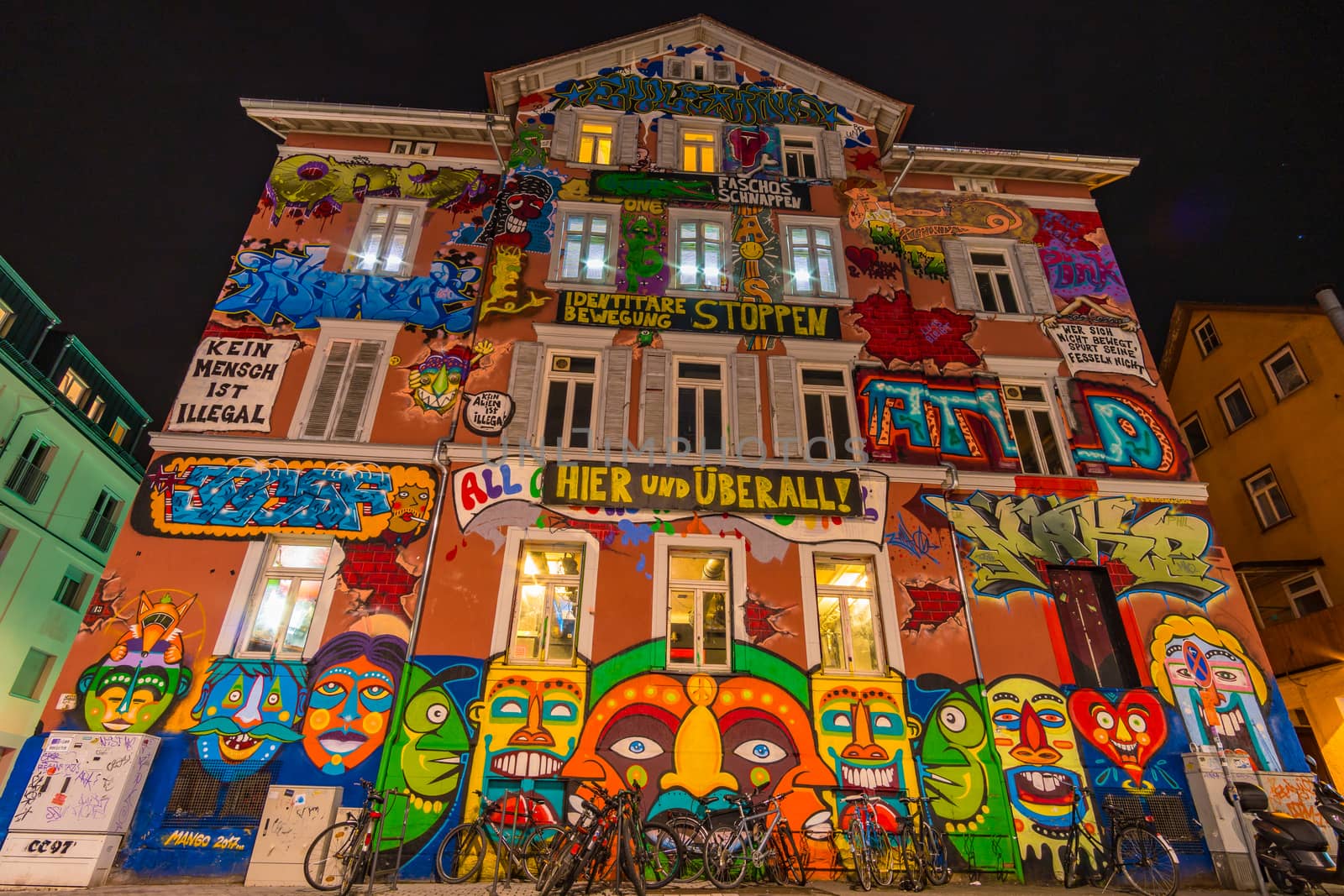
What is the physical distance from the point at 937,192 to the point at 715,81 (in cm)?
611

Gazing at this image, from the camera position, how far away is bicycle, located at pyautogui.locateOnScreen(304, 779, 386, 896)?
27.6 ft

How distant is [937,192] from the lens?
16359 millimetres

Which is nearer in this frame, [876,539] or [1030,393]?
[876,539]

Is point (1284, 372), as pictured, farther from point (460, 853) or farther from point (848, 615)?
point (460, 853)

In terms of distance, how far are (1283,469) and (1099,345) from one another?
9.12 metres

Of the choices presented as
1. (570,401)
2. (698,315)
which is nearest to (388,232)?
(570,401)

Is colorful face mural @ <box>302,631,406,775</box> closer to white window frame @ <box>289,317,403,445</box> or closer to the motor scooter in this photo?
white window frame @ <box>289,317,403,445</box>

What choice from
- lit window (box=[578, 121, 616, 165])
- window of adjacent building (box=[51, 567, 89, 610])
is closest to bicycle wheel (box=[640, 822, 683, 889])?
lit window (box=[578, 121, 616, 165])

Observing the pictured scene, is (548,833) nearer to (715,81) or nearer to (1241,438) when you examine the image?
(715,81)

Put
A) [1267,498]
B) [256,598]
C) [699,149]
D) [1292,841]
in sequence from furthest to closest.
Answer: [1267,498], [699,149], [256,598], [1292,841]

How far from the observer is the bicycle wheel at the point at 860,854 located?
29.2 ft

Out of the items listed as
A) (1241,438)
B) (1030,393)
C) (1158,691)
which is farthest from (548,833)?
(1241,438)

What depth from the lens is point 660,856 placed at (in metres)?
8.99

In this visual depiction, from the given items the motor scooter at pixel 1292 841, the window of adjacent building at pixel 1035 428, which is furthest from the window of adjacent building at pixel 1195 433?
the motor scooter at pixel 1292 841
